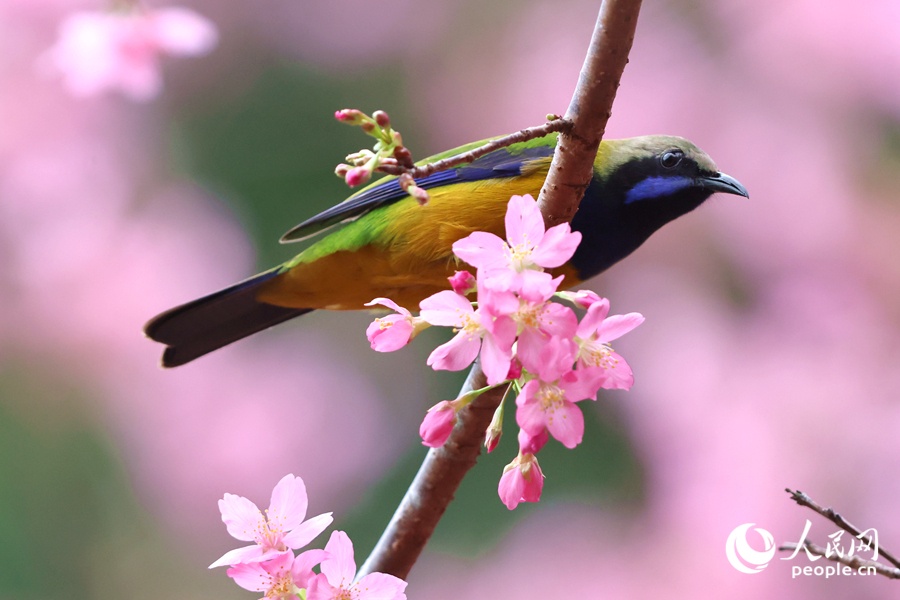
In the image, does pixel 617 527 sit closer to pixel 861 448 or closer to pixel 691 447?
pixel 691 447

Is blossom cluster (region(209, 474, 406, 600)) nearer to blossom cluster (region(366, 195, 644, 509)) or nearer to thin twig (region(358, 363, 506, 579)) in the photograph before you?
blossom cluster (region(366, 195, 644, 509))

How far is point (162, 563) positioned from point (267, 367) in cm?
99

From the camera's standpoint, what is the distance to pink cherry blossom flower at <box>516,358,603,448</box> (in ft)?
3.70

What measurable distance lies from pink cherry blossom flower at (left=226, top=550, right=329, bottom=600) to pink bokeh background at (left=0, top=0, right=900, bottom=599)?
2545 mm

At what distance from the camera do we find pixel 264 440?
12.6ft

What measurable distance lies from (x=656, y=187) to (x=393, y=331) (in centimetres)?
129

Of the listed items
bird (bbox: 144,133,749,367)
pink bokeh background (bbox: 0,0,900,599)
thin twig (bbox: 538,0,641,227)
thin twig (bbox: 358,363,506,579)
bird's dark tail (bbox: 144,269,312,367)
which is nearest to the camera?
thin twig (bbox: 538,0,641,227)

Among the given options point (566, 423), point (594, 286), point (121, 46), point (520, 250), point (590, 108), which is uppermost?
point (121, 46)

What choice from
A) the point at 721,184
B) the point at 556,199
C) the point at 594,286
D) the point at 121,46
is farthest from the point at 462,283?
the point at 594,286

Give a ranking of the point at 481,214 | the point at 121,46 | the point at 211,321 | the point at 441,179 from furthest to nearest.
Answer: the point at 121,46 < the point at 211,321 < the point at 441,179 < the point at 481,214

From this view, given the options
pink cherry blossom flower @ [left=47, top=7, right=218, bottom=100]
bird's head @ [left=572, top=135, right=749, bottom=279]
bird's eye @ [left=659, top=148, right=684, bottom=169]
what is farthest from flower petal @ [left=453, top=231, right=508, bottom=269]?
pink cherry blossom flower @ [left=47, top=7, right=218, bottom=100]

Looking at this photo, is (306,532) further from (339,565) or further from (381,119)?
(381,119)

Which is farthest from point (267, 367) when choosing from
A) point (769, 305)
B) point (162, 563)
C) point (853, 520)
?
point (853, 520)

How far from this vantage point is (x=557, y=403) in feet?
3.76
